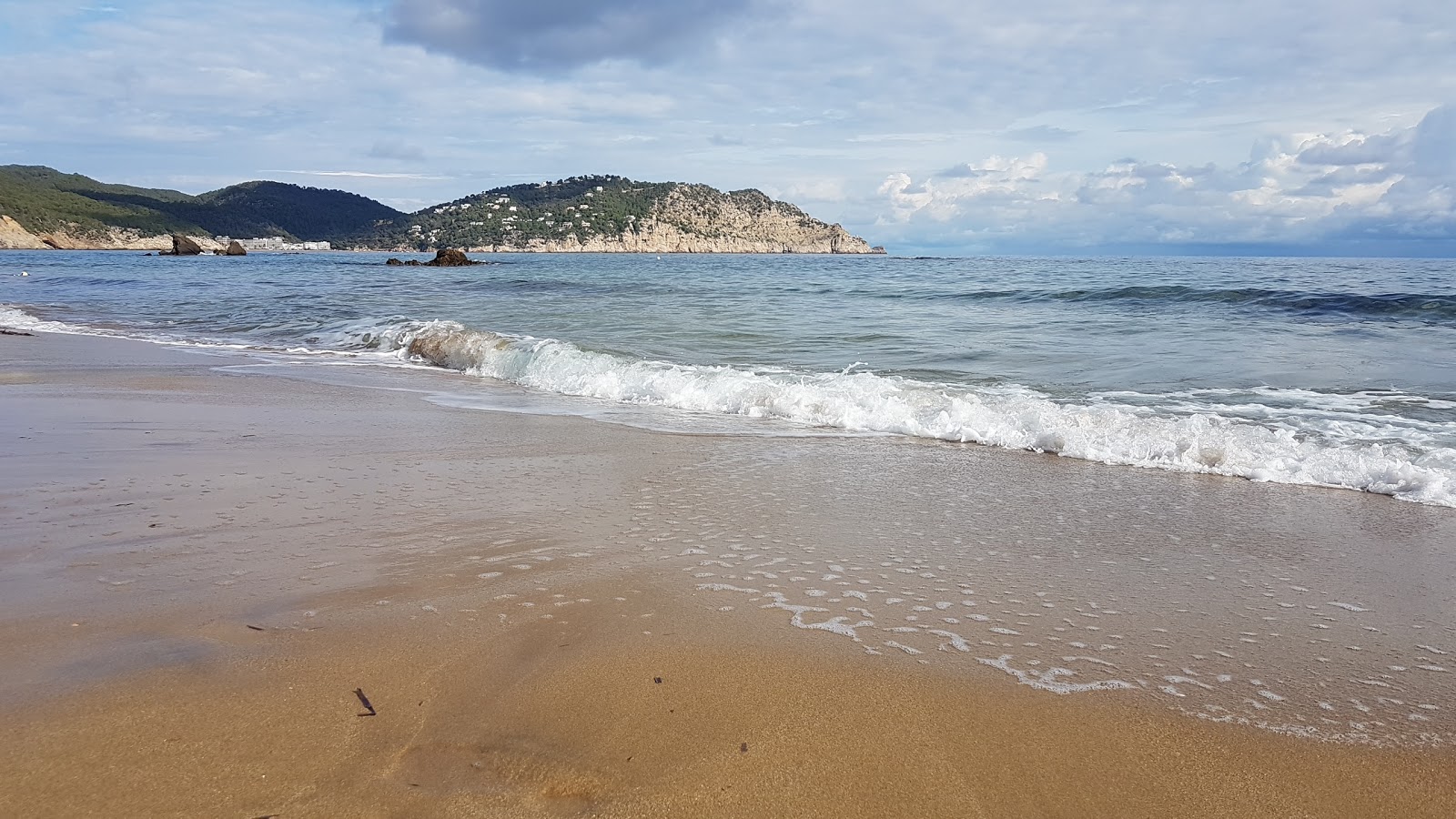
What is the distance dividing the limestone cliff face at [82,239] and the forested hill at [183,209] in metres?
0.49

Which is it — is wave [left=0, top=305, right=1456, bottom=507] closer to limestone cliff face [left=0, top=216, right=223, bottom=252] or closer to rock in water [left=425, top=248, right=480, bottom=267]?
rock in water [left=425, top=248, right=480, bottom=267]

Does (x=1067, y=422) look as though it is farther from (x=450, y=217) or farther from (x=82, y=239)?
(x=450, y=217)

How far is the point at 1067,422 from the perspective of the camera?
22.7ft

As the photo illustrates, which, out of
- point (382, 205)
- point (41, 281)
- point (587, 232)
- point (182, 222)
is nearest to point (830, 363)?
point (41, 281)

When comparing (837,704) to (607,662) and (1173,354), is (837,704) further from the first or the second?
(1173,354)

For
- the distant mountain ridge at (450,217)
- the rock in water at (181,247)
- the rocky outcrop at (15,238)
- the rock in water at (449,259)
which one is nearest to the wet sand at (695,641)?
the rock in water at (449,259)

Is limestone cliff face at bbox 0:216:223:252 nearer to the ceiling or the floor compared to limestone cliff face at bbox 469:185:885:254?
nearer to the floor

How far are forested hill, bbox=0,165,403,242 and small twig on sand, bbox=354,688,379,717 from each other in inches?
4947

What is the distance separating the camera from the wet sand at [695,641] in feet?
7.15

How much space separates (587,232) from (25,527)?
453ft

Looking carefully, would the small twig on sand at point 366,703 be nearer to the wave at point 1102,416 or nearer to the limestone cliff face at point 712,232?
the wave at point 1102,416

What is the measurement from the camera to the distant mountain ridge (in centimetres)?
11481

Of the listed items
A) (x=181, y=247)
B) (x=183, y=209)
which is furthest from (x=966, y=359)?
(x=183, y=209)

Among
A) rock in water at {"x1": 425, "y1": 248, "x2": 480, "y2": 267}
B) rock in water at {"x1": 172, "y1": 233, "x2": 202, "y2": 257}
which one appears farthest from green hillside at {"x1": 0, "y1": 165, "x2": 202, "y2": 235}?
rock in water at {"x1": 425, "y1": 248, "x2": 480, "y2": 267}
